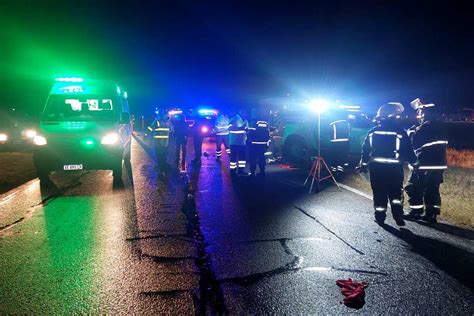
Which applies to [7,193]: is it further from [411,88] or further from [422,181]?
[411,88]

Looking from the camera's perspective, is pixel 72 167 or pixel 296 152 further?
pixel 296 152

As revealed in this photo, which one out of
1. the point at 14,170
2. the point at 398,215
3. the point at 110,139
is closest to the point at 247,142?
the point at 110,139

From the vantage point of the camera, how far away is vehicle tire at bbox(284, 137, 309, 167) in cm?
1162

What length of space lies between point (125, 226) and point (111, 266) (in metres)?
1.52

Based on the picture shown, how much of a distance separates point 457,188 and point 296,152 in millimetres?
4842

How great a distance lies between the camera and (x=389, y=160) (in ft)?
18.9

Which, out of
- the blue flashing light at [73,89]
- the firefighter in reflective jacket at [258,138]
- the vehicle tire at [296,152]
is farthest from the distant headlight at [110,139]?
the vehicle tire at [296,152]

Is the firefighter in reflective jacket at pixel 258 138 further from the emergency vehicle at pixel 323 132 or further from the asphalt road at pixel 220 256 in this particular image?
the asphalt road at pixel 220 256

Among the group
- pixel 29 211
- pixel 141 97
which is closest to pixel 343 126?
pixel 29 211

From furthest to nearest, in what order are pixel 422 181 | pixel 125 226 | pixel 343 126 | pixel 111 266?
pixel 343 126 → pixel 422 181 → pixel 125 226 → pixel 111 266

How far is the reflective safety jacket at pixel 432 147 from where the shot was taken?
19.0 ft

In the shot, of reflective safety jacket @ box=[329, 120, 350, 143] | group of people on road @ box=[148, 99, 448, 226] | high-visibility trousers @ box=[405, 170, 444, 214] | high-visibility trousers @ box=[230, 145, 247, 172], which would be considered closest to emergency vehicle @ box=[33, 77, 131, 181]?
high-visibility trousers @ box=[230, 145, 247, 172]

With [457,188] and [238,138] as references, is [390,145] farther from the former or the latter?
[238,138]

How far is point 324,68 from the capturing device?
3328cm
